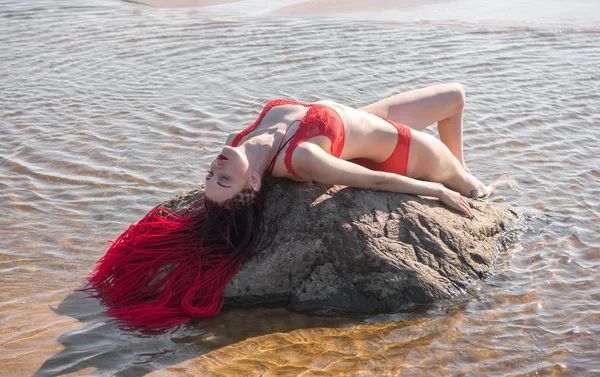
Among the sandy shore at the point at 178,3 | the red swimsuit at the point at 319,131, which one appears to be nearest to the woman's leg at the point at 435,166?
the red swimsuit at the point at 319,131

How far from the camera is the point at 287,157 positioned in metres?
4.64

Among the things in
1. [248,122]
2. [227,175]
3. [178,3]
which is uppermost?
[178,3]

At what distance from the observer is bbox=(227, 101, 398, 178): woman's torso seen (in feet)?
15.5

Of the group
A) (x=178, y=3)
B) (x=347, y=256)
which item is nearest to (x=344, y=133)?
(x=347, y=256)

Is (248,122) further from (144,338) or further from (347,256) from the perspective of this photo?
(144,338)

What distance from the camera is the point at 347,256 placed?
4695 mm

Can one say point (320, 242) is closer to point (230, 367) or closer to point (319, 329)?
point (319, 329)

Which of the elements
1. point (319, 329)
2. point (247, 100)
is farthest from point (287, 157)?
point (247, 100)

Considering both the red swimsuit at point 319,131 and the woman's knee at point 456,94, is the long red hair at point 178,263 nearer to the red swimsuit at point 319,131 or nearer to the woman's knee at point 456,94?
the red swimsuit at point 319,131

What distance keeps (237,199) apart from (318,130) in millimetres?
689

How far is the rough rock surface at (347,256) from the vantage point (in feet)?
15.4

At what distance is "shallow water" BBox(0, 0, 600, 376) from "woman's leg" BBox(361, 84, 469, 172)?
2.84ft

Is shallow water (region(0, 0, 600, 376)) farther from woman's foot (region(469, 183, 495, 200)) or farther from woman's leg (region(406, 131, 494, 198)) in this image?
woman's leg (region(406, 131, 494, 198))

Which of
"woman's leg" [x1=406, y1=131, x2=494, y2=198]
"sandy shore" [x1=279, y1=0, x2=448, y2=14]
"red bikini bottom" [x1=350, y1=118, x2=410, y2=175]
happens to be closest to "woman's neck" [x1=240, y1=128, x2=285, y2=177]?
"red bikini bottom" [x1=350, y1=118, x2=410, y2=175]
